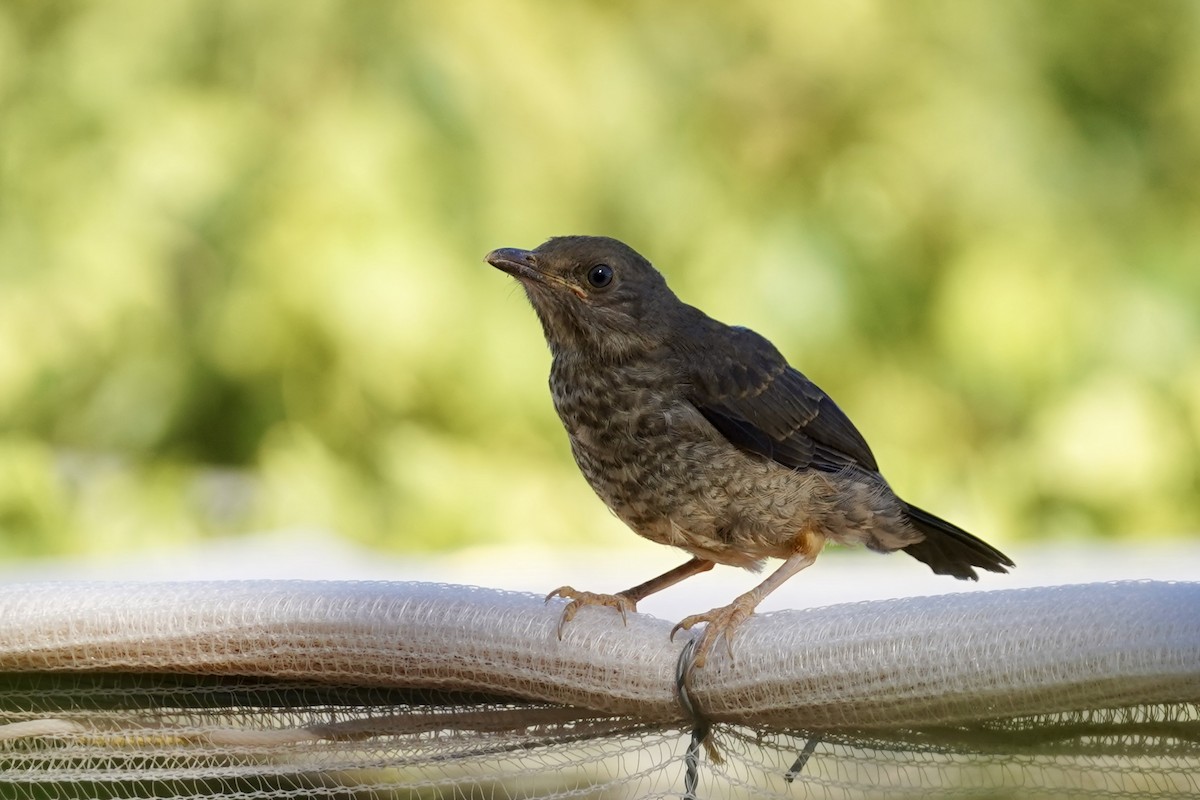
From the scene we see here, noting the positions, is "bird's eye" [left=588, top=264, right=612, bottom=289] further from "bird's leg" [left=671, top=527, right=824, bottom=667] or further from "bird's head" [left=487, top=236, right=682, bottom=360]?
"bird's leg" [left=671, top=527, right=824, bottom=667]

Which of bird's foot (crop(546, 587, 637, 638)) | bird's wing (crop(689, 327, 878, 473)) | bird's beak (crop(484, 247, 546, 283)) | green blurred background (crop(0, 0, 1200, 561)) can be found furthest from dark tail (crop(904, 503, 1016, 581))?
green blurred background (crop(0, 0, 1200, 561))

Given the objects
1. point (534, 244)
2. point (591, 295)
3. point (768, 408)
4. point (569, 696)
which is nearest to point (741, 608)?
point (569, 696)

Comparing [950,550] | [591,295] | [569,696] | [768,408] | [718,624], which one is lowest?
[569,696]

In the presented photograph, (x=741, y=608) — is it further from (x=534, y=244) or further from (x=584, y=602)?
(x=534, y=244)

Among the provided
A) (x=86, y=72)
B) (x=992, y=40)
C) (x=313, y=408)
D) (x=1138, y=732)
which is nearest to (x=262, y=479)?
(x=313, y=408)

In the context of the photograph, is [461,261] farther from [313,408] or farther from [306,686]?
[306,686]
